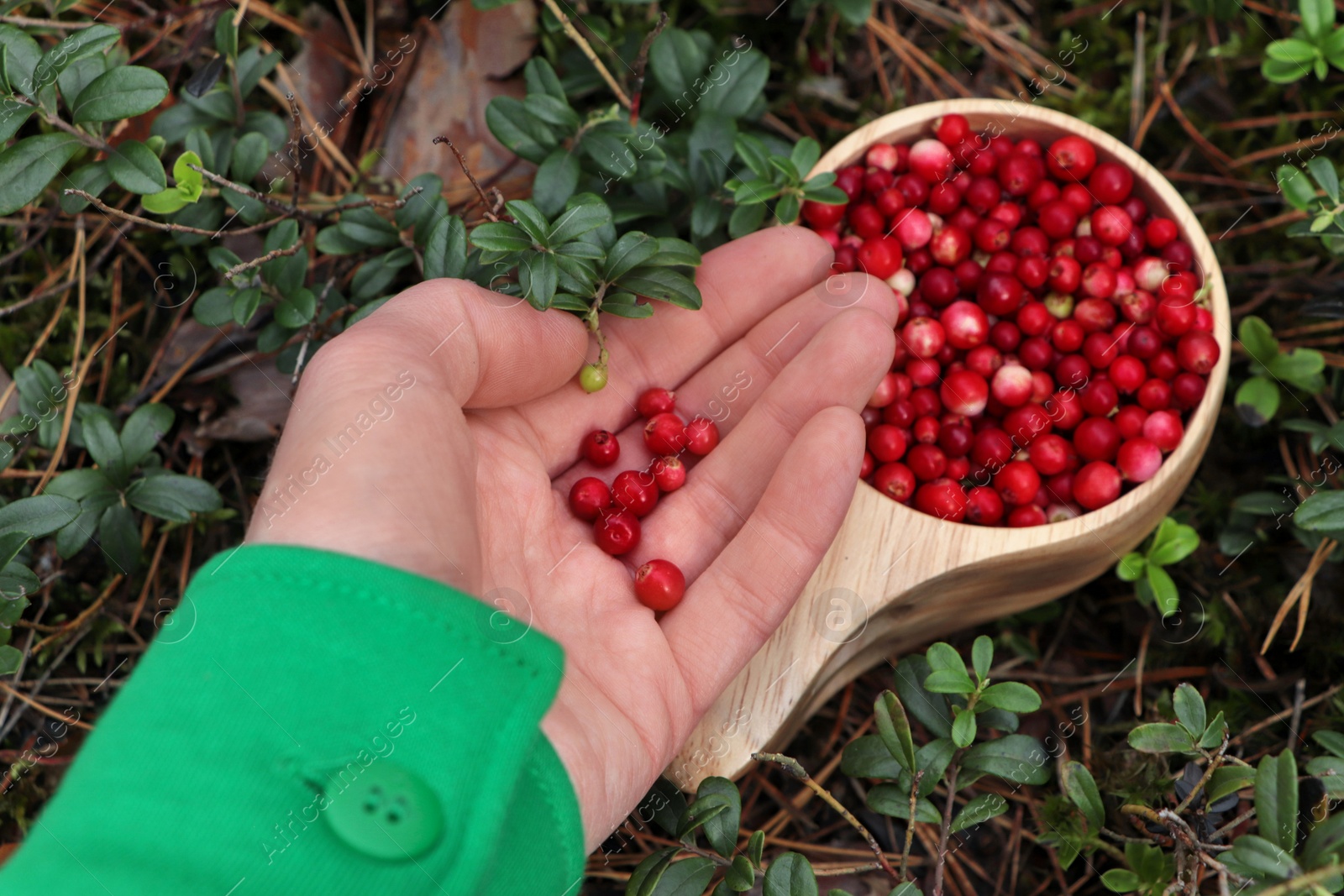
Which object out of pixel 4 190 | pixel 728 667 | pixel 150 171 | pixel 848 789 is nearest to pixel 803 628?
pixel 728 667

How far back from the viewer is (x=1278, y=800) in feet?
7.39

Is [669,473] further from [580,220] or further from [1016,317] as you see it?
[1016,317]

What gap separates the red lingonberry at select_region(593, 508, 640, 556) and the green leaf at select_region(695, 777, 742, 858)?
0.77 metres

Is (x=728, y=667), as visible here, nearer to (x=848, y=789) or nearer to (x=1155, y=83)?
(x=848, y=789)

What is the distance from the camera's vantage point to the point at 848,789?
11.6 feet

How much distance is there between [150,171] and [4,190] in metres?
0.40

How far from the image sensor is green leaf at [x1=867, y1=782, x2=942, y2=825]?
2.77 metres

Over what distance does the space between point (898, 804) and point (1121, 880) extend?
65 centimetres

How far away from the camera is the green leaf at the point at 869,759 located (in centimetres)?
286

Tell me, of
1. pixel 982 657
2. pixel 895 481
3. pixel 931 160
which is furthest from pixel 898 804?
pixel 931 160

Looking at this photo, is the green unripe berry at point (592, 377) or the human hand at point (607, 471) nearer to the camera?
the human hand at point (607, 471)

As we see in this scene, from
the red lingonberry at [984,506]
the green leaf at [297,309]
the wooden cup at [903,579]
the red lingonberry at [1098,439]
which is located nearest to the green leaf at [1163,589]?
the wooden cup at [903,579]

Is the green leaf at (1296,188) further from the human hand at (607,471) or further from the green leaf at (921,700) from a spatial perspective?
the green leaf at (921,700)

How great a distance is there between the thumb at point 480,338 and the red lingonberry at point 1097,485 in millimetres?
1818
